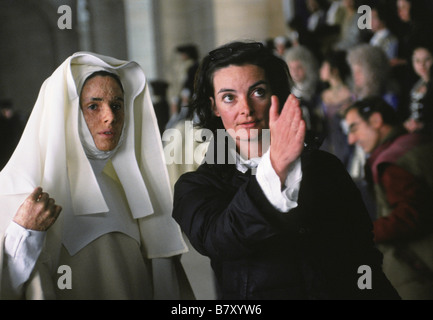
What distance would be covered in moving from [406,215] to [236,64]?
1.39 meters

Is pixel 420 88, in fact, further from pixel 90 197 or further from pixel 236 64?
pixel 90 197

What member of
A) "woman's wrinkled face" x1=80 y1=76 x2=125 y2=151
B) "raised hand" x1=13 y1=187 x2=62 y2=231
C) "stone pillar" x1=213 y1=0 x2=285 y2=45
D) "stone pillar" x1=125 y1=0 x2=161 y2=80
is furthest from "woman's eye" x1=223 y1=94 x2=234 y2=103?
"stone pillar" x1=213 y1=0 x2=285 y2=45

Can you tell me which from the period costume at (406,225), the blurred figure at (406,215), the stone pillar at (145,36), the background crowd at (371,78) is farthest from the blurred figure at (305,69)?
the stone pillar at (145,36)

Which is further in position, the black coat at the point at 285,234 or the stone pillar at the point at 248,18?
the stone pillar at the point at 248,18

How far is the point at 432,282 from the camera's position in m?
2.64

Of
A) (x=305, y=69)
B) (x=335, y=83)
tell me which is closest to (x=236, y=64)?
(x=305, y=69)

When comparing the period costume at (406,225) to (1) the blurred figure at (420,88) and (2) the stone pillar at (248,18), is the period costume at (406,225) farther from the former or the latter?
(2) the stone pillar at (248,18)

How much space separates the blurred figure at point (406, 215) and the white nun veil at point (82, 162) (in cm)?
114

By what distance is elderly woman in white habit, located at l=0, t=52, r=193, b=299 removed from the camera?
1705 mm

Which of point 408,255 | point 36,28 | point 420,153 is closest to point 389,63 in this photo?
point 420,153

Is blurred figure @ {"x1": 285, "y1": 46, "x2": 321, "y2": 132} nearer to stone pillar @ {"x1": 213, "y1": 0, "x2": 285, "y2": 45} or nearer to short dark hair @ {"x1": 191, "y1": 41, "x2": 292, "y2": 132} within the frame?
short dark hair @ {"x1": 191, "y1": 41, "x2": 292, "y2": 132}

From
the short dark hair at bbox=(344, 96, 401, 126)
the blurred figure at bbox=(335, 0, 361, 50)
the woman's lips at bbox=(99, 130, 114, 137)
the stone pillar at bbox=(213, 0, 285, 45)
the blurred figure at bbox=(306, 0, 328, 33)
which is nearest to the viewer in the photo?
the woman's lips at bbox=(99, 130, 114, 137)

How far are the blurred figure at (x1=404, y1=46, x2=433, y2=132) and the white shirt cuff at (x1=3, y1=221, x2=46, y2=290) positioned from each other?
3.09 m

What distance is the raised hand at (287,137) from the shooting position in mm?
1472
